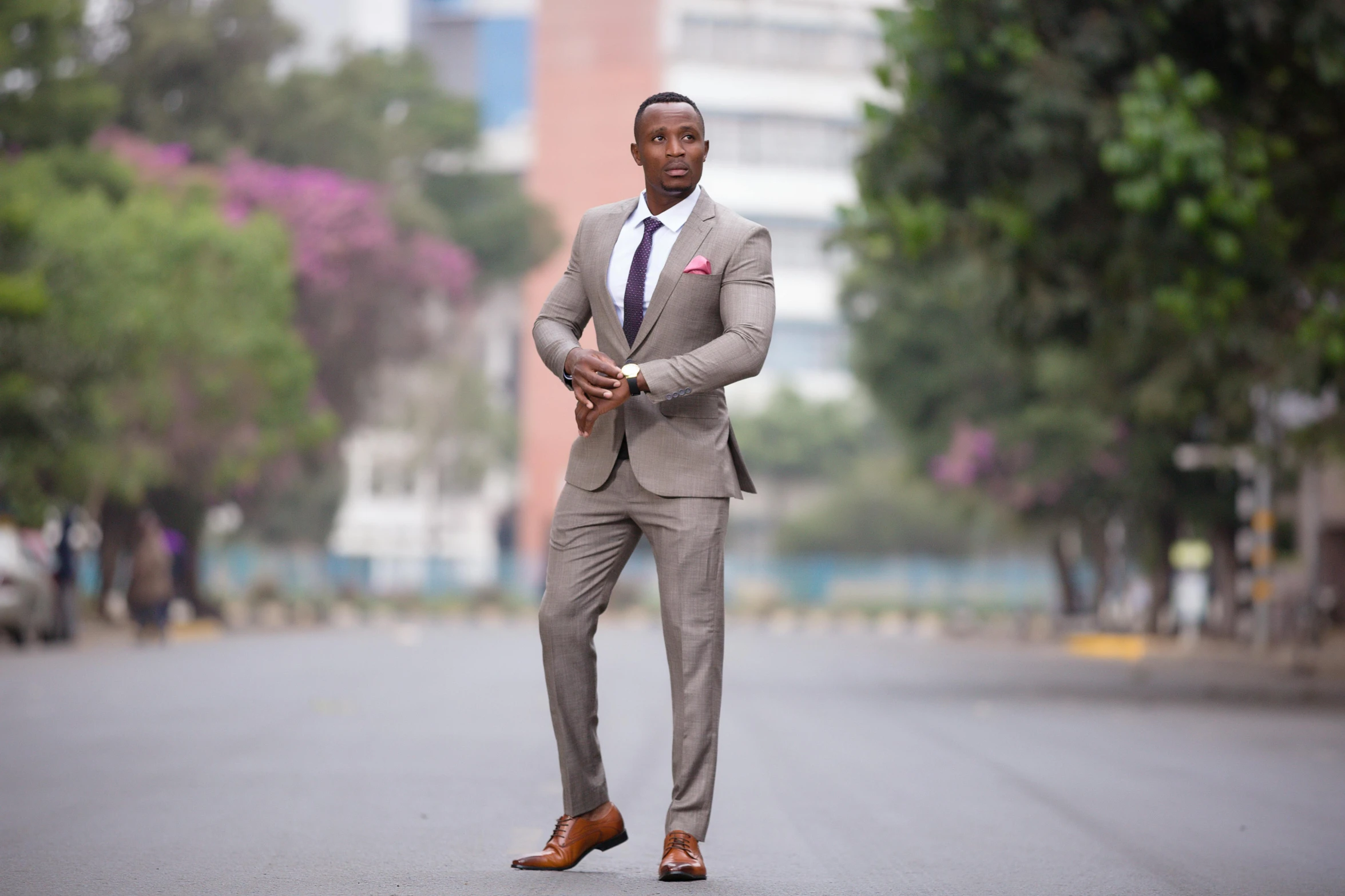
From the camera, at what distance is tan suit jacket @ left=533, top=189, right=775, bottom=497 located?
6.46 m

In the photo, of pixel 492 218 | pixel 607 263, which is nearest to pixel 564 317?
pixel 607 263

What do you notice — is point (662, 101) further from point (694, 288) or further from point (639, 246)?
point (694, 288)

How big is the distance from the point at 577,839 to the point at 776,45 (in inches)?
3311

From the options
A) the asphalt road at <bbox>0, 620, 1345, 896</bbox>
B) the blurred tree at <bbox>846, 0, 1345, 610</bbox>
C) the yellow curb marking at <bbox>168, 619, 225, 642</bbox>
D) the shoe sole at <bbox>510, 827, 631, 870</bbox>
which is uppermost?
the blurred tree at <bbox>846, 0, 1345, 610</bbox>

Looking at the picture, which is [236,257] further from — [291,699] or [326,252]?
[291,699]

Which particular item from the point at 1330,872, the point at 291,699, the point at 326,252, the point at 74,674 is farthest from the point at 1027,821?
the point at 326,252

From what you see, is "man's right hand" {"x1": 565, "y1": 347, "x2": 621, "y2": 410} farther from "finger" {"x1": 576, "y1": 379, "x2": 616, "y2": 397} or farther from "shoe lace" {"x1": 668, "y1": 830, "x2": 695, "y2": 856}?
"shoe lace" {"x1": 668, "y1": 830, "x2": 695, "y2": 856}

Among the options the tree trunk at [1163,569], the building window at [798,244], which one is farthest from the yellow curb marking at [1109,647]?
the building window at [798,244]

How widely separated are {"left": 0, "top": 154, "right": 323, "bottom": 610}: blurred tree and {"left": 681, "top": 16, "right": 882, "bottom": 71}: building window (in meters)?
46.5

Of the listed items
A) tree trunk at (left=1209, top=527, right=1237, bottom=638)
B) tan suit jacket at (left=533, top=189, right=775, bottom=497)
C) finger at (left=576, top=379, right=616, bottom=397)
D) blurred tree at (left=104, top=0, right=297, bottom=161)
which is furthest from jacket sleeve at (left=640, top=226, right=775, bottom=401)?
blurred tree at (left=104, top=0, right=297, bottom=161)

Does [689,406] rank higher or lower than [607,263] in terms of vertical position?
lower

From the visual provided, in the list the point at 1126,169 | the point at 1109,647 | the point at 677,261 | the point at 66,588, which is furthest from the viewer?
the point at 1109,647

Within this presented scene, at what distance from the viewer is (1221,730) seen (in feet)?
50.6

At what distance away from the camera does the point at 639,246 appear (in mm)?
6582
